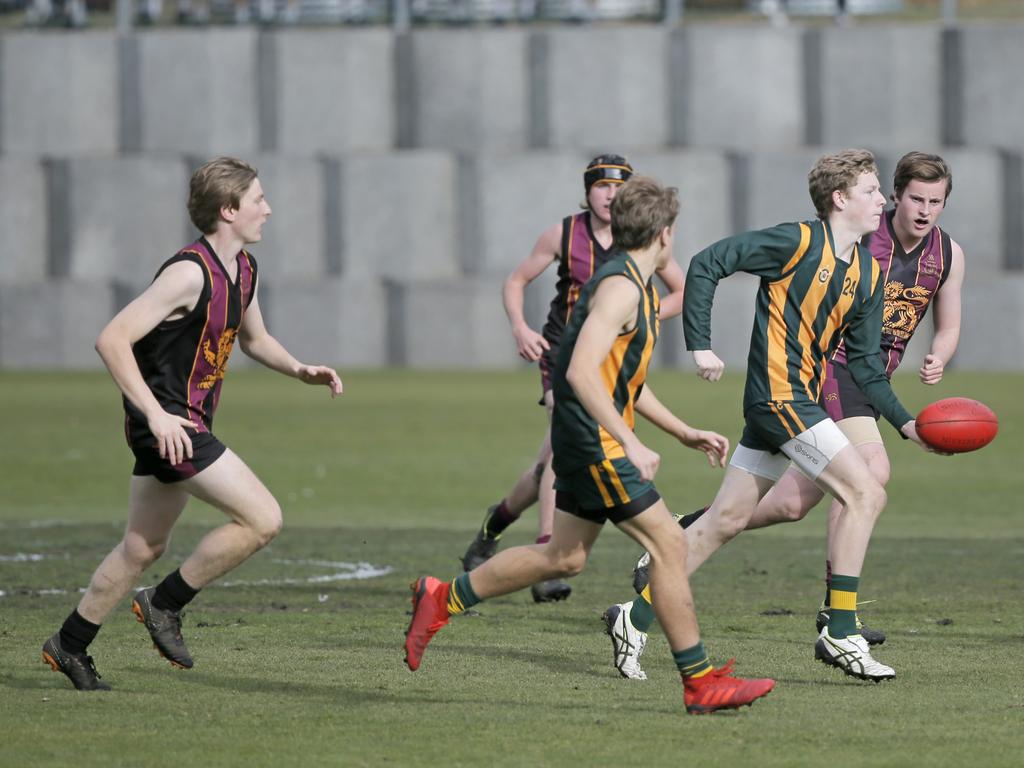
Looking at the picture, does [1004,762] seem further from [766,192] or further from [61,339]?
[61,339]

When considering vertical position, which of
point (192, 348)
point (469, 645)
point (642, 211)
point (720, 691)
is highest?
point (642, 211)

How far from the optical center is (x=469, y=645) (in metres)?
7.66

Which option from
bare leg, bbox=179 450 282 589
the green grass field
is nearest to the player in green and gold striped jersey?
the green grass field

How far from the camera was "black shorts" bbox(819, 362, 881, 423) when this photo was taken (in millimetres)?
7855

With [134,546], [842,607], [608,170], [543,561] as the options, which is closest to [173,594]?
[134,546]

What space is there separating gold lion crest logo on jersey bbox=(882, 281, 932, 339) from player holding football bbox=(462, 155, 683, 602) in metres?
1.35

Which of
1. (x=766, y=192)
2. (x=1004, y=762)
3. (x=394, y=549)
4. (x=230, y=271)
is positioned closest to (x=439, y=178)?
(x=766, y=192)

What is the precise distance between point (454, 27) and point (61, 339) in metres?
7.91

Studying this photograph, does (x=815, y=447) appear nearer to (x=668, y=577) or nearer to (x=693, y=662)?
(x=668, y=577)

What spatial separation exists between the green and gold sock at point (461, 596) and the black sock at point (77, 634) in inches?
52.6

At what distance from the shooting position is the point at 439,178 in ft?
90.7

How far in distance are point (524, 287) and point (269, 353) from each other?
9.13 ft

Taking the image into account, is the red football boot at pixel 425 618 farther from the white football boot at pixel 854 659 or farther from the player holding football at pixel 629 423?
the white football boot at pixel 854 659

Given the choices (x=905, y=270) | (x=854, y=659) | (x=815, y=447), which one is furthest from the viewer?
(x=905, y=270)
